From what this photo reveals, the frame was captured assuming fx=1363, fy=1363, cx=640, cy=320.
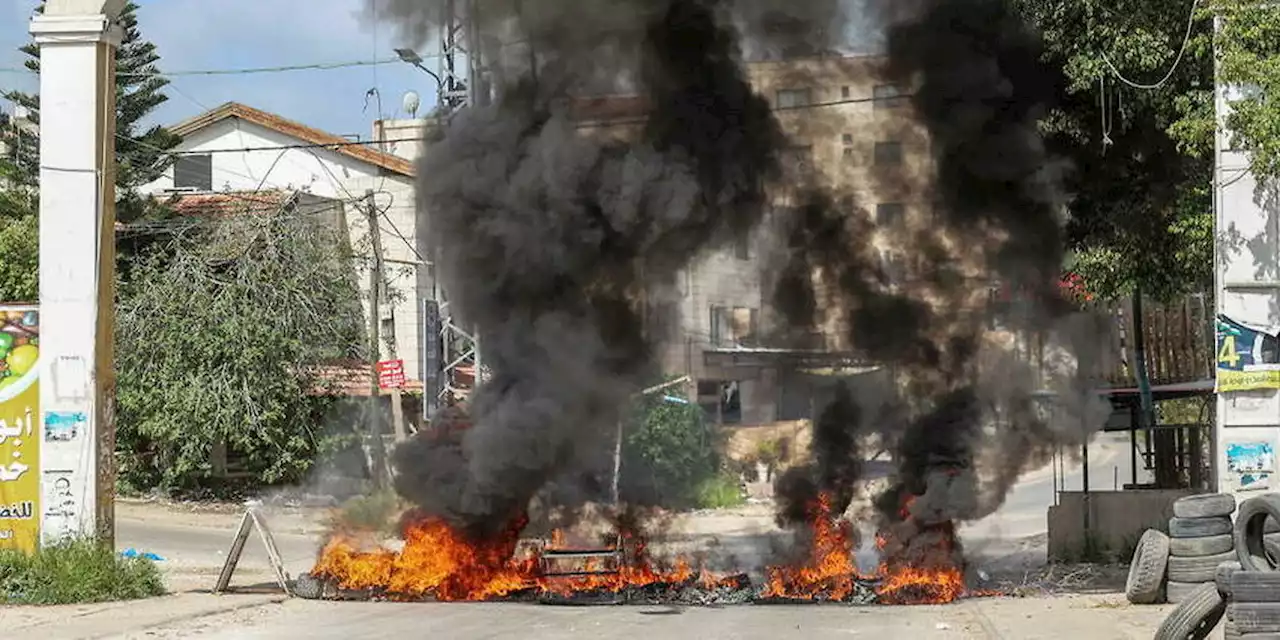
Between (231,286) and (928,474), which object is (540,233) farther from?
(231,286)

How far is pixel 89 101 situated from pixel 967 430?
10.3 m

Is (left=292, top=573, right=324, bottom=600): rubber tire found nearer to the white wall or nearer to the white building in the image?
the white wall

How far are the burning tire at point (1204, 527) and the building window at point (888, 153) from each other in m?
7.97

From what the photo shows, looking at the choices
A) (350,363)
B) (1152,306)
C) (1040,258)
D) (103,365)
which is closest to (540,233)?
(103,365)

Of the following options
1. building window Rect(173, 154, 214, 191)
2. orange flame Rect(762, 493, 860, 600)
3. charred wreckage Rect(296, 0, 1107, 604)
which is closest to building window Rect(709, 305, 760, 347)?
charred wreckage Rect(296, 0, 1107, 604)

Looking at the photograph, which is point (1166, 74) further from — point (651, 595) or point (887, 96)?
point (651, 595)

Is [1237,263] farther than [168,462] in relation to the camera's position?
No

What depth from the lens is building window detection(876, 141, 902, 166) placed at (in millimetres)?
18672

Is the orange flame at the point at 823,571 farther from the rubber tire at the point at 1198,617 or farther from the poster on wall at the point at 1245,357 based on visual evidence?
the rubber tire at the point at 1198,617

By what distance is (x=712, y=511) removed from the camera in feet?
94.7

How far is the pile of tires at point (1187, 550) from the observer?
11711 mm

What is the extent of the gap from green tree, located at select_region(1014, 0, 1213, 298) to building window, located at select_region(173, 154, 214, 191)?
2870 cm

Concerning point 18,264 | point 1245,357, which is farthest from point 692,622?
point 18,264

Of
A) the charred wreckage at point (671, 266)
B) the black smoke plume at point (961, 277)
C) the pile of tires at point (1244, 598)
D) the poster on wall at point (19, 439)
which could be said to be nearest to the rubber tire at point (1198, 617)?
the pile of tires at point (1244, 598)
